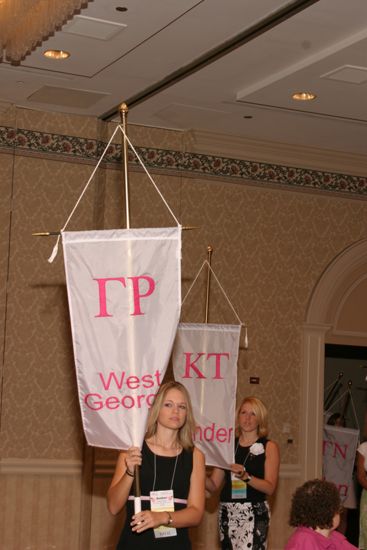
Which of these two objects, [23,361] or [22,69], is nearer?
[22,69]

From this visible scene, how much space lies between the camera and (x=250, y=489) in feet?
21.6

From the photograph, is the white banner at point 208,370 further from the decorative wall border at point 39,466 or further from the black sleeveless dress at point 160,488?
the black sleeveless dress at point 160,488

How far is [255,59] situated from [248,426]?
2568mm

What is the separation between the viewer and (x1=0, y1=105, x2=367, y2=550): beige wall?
27.1 ft

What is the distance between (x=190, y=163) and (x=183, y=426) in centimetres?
463

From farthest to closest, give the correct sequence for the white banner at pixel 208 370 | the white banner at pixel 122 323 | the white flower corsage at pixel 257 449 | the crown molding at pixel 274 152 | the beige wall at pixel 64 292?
the crown molding at pixel 274 152
the beige wall at pixel 64 292
the white banner at pixel 208 370
the white flower corsage at pixel 257 449
the white banner at pixel 122 323

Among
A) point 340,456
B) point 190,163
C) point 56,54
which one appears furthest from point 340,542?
point 190,163

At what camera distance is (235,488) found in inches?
260

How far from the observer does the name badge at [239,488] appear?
259 inches

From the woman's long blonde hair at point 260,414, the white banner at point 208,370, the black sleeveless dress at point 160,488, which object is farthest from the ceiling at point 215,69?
the black sleeveless dress at point 160,488

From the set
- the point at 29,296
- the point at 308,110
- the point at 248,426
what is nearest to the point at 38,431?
the point at 29,296

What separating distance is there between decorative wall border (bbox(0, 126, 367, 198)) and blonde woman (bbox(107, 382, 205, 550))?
425cm

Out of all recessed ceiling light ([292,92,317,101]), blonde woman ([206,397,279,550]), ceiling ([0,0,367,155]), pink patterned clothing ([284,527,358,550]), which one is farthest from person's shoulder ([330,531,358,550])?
recessed ceiling light ([292,92,317,101])

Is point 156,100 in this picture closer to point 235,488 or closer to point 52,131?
point 52,131
